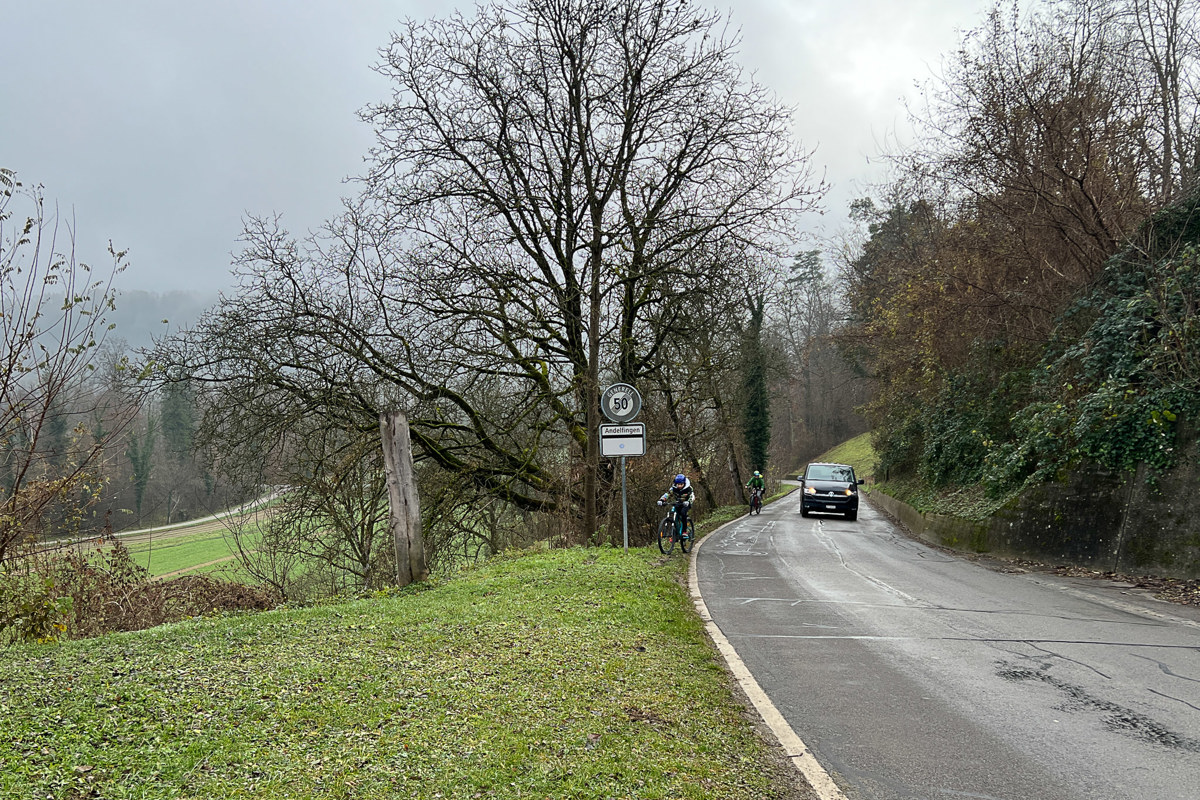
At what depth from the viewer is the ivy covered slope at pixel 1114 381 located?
11.7 metres

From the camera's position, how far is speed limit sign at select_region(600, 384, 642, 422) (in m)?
13.5

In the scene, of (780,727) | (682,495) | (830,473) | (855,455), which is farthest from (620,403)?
(855,455)

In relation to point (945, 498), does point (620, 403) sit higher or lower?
higher

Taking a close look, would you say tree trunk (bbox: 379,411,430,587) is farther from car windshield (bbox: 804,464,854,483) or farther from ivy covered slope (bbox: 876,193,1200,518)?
car windshield (bbox: 804,464,854,483)

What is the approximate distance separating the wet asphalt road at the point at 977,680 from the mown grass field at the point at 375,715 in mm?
730

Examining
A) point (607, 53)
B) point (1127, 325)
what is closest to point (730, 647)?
point (1127, 325)

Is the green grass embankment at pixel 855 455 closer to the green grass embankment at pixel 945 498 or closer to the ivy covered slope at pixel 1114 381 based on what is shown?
the green grass embankment at pixel 945 498

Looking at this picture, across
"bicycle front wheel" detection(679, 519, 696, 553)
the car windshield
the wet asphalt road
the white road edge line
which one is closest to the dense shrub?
the white road edge line

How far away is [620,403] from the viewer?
1359cm

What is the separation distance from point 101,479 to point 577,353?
34.5 ft

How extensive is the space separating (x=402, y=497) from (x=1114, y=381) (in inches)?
484

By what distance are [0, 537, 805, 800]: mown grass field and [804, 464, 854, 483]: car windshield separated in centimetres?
2161

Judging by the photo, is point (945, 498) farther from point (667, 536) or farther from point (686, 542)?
point (667, 536)

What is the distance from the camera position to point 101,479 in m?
8.59
